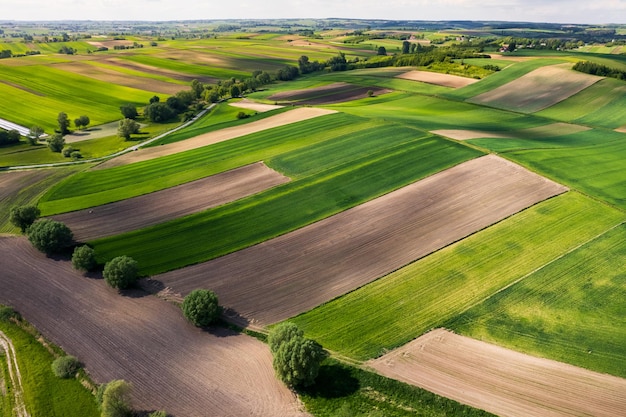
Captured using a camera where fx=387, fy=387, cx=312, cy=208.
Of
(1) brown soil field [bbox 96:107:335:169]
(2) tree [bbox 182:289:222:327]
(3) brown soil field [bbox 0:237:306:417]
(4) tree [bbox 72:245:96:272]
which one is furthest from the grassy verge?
(1) brown soil field [bbox 96:107:335:169]

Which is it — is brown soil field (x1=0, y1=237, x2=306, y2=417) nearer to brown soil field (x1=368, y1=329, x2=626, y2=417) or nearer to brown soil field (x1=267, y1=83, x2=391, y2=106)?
brown soil field (x1=368, y1=329, x2=626, y2=417)

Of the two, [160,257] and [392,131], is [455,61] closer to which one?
[392,131]

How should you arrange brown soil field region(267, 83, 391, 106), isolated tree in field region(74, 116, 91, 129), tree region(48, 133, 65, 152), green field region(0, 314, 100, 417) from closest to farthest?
green field region(0, 314, 100, 417)
tree region(48, 133, 65, 152)
isolated tree in field region(74, 116, 91, 129)
brown soil field region(267, 83, 391, 106)

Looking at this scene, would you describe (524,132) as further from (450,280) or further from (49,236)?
(49,236)

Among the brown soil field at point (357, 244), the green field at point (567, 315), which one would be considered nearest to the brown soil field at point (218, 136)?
the brown soil field at point (357, 244)

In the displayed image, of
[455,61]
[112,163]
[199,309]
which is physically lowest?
[199,309]

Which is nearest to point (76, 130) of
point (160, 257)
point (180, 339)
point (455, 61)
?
point (160, 257)

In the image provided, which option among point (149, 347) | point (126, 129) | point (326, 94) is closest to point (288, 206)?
point (149, 347)
